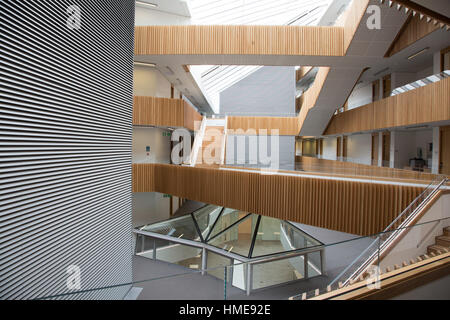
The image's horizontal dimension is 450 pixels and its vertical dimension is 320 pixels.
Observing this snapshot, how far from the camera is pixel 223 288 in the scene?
2994 millimetres

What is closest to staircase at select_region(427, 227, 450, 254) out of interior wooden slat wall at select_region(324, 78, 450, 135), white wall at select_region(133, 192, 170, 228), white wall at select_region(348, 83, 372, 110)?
interior wooden slat wall at select_region(324, 78, 450, 135)

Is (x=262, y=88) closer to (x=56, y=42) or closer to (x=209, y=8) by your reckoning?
(x=209, y=8)

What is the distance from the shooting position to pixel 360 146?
20188 mm

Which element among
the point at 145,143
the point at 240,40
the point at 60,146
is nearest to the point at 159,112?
the point at 145,143

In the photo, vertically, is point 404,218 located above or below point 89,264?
above

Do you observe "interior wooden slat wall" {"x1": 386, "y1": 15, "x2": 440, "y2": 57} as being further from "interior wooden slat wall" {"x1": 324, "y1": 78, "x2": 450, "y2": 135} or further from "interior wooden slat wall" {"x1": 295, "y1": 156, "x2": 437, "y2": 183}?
"interior wooden slat wall" {"x1": 295, "y1": 156, "x2": 437, "y2": 183}

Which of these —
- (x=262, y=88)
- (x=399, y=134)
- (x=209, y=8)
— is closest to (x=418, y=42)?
(x=399, y=134)

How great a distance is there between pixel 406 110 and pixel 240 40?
7909 millimetres

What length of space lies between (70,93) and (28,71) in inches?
41.2

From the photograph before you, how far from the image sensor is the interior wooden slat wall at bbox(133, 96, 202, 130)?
1269 cm

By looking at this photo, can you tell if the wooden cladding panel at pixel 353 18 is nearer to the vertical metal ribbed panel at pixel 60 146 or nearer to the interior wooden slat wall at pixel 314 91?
the interior wooden slat wall at pixel 314 91

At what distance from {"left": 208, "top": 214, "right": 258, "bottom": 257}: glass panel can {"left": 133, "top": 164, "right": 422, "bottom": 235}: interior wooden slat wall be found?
2023 mm

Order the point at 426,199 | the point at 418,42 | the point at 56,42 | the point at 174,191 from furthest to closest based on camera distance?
the point at 174,191, the point at 418,42, the point at 426,199, the point at 56,42

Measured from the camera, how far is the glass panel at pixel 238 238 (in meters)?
11.5
